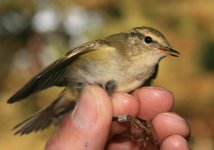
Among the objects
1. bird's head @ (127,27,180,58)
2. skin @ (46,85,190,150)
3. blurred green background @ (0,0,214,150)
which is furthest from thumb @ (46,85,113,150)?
blurred green background @ (0,0,214,150)

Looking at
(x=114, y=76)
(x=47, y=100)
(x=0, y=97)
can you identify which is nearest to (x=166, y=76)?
(x=47, y=100)

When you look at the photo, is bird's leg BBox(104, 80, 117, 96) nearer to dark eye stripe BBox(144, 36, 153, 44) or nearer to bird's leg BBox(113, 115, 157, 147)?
bird's leg BBox(113, 115, 157, 147)

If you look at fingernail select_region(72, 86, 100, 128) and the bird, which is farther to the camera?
the bird

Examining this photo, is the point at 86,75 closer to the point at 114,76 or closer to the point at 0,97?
the point at 114,76

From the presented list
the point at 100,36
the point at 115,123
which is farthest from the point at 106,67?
the point at 100,36

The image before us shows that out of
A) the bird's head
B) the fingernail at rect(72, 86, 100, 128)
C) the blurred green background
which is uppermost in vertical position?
the bird's head

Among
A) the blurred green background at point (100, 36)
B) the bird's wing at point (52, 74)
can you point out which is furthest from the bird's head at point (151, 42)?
the blurred green background at point (100, 36)

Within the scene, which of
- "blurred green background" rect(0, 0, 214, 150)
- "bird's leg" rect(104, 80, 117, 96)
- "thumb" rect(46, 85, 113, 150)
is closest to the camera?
"thumb" rect(46, 85, 113, 150)

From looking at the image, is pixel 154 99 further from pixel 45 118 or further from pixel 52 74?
pixel 45 118
